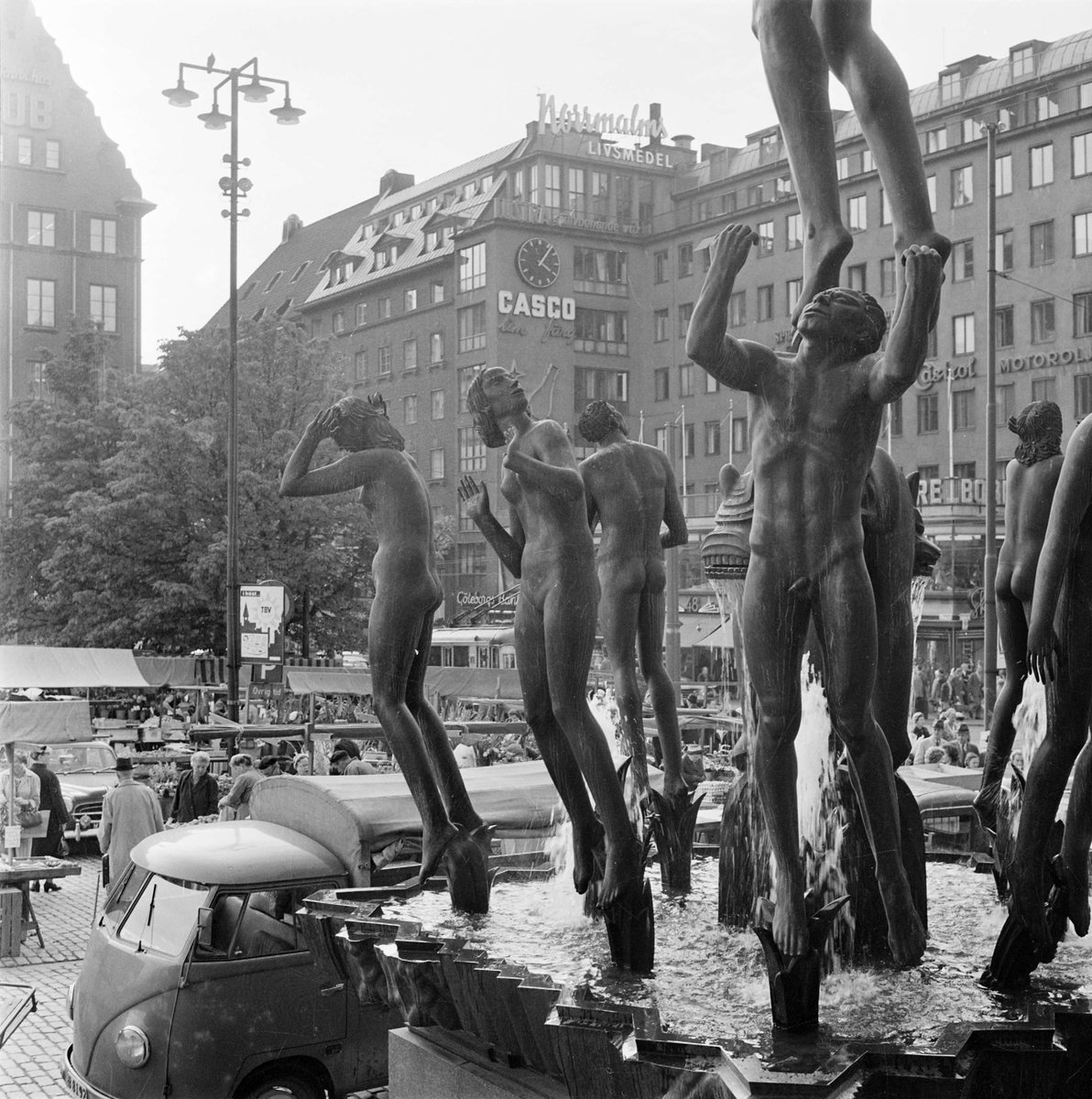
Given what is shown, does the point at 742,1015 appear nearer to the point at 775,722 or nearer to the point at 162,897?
the point at 775,722

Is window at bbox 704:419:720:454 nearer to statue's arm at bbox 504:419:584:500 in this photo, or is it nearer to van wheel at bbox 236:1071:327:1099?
van wheel at bbox 236:1071:327:1099

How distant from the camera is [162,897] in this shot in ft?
29.4

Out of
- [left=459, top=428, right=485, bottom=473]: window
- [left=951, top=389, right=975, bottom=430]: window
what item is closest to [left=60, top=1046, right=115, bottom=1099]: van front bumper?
[left=951, top=389, right=975, bottom=430]: window

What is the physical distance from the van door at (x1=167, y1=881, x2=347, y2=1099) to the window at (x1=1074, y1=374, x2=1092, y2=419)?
125ft

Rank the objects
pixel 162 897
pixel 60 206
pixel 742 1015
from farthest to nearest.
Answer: pixel 60 206 → pixel 162 897 → pixel 742 1015

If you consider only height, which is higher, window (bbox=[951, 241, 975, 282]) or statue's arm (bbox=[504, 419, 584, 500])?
window (bbox=[951, 241, 975, 282])

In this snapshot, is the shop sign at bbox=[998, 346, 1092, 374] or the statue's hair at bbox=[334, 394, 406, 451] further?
the shop sign at bbox=[998, 346, 1092, 374]

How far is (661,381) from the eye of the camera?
4744cm

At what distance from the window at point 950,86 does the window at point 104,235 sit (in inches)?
1302

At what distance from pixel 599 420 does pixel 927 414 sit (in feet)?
137

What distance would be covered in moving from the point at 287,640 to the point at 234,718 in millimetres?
11530

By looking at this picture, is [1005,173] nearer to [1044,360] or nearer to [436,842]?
[1044,360]

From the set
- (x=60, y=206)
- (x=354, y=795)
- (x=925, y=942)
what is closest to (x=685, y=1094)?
(x=925, y=942)

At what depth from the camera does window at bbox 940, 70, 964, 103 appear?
147ft
